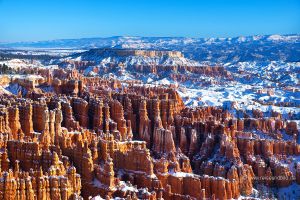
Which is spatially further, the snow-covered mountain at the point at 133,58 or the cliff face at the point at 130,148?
the snow-covered mountain at the point at 133,58

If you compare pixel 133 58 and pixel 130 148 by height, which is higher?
pixel 130 148

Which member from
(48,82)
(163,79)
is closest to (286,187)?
(48,82)

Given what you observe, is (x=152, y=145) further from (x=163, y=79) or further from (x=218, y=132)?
(x=163, y=79)

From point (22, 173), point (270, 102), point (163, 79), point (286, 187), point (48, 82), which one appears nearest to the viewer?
point (22, 173)

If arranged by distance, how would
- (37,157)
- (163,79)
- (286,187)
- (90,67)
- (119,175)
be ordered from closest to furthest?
(37,157) → (119,175) → (286,187) → (163,79) → (90,67)

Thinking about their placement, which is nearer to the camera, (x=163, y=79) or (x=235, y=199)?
(x=235, y=199)

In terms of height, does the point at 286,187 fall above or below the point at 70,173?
below

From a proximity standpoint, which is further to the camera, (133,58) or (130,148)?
(133,58)

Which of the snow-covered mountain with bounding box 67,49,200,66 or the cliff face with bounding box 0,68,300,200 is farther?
the snow-covered mountain with bounding box 67,49,200,66
